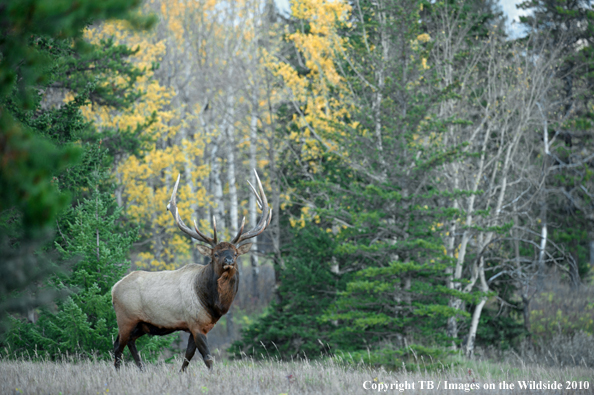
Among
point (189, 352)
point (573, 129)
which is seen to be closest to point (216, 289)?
point (189, 352)

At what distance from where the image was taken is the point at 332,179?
49.0 ft

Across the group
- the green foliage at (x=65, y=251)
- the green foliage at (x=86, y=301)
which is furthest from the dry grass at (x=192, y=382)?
the green foliage at (x=86, y=301)

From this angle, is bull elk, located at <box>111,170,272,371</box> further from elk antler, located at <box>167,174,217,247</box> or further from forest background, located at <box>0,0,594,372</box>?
forest background, located at <box>0,0,594,372</box>

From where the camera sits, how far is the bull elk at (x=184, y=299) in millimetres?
6566

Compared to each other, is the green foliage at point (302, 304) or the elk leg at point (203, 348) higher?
the elk leg at point (203, 348)

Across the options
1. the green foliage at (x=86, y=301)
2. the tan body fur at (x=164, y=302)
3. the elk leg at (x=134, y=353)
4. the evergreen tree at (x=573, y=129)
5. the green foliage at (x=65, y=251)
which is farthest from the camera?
Answer: the evergreen tree at (x=573, y=129)

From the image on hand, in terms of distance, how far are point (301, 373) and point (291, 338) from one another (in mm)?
7453

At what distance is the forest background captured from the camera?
7852 millimetres

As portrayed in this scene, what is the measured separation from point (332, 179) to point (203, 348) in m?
8.94

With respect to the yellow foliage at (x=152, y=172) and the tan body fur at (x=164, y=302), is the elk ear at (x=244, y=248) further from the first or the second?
the yellow foliage at (x=152, y=172)

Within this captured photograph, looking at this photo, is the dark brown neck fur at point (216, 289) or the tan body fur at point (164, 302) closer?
the dark brown neck fur at point (216, 289)

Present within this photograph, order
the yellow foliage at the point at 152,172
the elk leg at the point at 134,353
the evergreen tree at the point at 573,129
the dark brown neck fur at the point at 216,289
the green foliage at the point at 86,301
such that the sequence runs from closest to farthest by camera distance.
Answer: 1. the dark brown neck fur at the point at 216,289
2. the elk leg at the point at 134,353
3. the green foliage at the point at 86,301
4. the yellow foliage at the point at 152,172
5. the evergreen tree at the point at 573,129

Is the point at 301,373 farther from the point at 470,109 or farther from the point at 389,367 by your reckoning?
the point at 470,109

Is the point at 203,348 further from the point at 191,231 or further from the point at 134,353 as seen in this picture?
the point at 191,231
